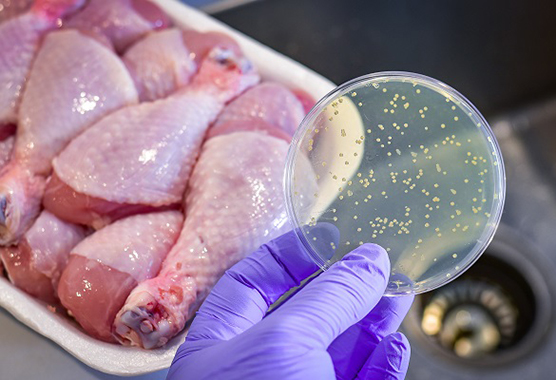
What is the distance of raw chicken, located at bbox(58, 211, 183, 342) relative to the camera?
A: 872 mm

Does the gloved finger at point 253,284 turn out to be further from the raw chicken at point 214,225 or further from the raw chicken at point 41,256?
the raw chicken at point 41,256

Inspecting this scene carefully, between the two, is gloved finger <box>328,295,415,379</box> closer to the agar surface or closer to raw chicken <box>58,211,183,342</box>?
the agar surface

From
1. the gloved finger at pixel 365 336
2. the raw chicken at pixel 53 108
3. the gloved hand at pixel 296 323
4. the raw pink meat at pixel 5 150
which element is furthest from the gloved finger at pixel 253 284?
the raw pink meat at pixel 5 150

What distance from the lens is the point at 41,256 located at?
0.94 m

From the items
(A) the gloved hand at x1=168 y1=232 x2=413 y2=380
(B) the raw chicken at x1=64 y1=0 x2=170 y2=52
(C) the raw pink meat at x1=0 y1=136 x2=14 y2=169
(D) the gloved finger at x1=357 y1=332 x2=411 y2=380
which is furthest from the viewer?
(B) the raw chicken at x1=64 y1=0 x2=170 y2=52

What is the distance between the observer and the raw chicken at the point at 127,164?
0.93 metres

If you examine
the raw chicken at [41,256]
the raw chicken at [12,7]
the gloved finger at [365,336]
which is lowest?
the gloved finger at [365,336]

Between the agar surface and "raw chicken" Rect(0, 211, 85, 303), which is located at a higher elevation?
the agar surface

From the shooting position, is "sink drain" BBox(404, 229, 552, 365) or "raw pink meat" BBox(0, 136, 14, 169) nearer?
"raw pink meat" BBox(0, 136, 14, 169)

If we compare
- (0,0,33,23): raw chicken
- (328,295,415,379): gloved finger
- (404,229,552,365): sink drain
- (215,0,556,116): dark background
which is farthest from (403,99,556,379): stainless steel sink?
(0,0,33,23): raw chicken

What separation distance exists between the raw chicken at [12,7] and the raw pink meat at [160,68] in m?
0.28

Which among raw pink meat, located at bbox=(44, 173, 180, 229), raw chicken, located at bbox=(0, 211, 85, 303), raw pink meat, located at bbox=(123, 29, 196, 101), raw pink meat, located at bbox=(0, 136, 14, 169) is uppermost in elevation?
raw pink meat, located at bbox=(123, 29, 196, 101)

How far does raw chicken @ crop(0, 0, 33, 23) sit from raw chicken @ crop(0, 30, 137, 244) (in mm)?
197

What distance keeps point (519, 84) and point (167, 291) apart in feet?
3.63
